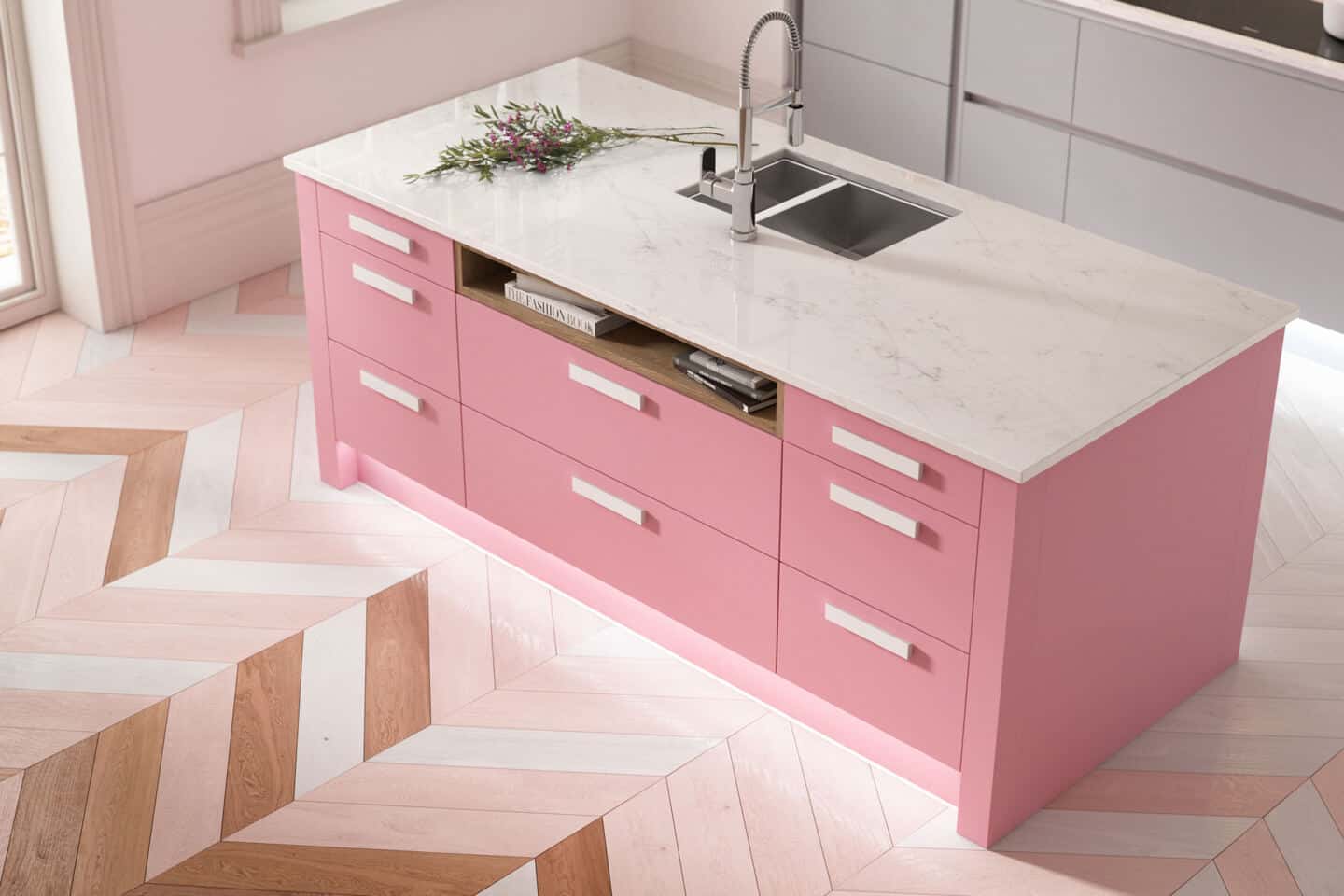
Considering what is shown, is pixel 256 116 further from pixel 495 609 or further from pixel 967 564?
pixel 967 564

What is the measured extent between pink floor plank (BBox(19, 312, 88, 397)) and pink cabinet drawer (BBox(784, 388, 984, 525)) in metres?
2.34

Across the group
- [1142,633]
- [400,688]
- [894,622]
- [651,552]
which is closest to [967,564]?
[894,622]

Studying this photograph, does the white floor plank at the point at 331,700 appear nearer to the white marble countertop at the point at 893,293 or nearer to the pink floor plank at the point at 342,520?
the pink floor plank at the point at 342,520

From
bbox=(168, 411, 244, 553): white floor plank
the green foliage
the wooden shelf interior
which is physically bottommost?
bbox=(168, 411, 244, 553): white floor plank

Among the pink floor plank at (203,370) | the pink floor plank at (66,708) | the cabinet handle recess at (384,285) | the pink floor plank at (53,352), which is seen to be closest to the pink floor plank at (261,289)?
the pink floor plank at (203,370)

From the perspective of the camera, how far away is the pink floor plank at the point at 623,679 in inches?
138

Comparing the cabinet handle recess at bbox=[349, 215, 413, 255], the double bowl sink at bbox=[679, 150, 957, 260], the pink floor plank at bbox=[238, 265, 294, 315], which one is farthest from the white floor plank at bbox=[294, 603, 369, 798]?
the pink floor plank at bbox=[238, 265, 294, 315]

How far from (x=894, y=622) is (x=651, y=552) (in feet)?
1.88

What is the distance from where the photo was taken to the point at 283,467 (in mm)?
4238

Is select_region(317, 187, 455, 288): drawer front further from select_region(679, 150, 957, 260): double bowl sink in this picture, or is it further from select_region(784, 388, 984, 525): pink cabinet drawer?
select_region(784, 388, 984, 525): pink cabinet drawer

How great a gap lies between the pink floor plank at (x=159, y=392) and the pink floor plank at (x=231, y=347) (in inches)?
6.0

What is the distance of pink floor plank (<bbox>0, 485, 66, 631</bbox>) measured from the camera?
3.73 metres

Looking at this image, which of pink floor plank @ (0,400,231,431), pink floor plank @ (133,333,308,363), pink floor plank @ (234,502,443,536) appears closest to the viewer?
pink floor plank @ (234,502,443,536)

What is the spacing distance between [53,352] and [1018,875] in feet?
9.60
